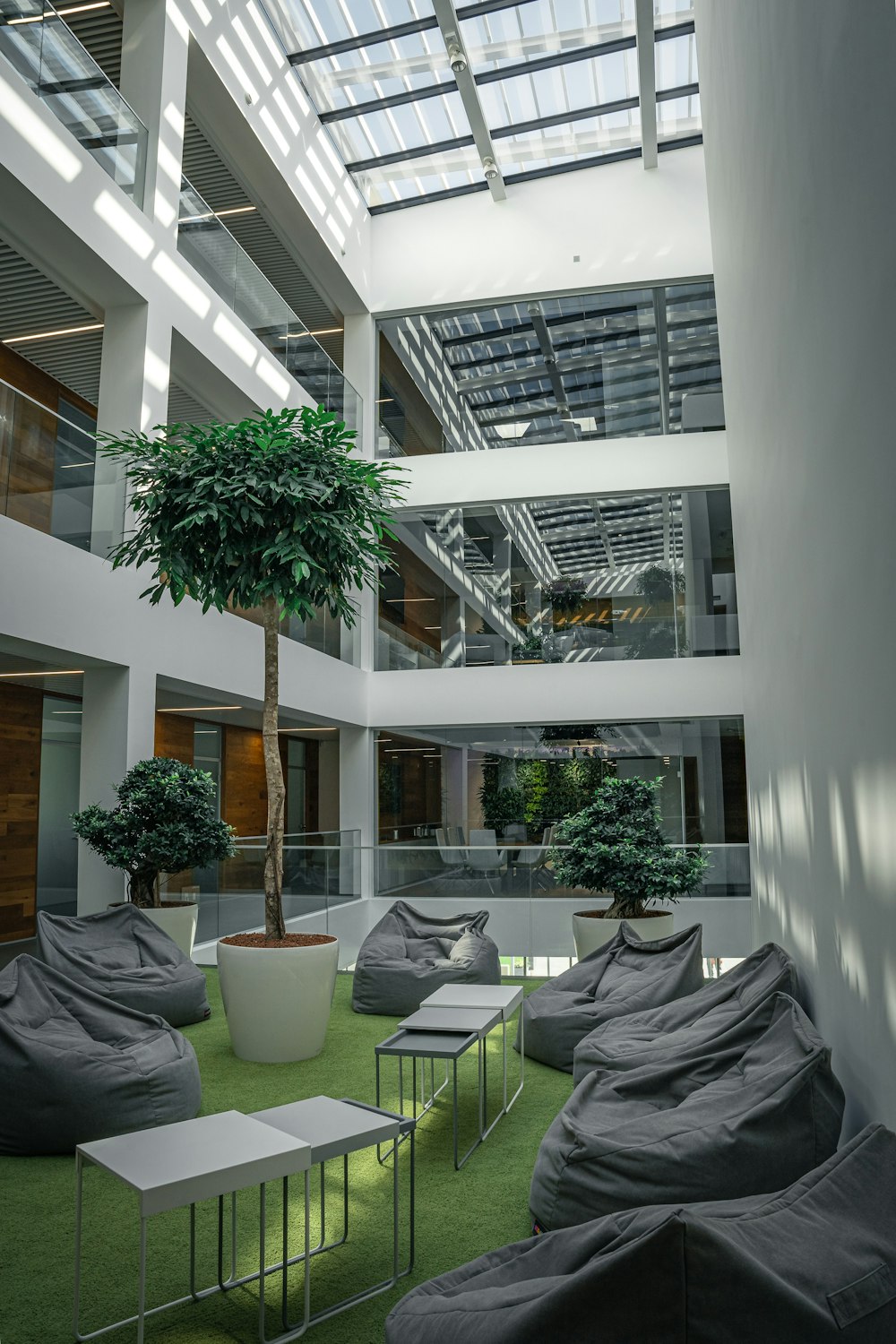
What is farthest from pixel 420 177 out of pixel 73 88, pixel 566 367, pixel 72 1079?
pixel 72 1079

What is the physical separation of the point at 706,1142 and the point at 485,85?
13.2 m

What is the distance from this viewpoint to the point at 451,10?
11.3m

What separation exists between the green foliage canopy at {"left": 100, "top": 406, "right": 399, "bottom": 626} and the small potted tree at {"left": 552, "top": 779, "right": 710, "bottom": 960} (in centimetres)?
344

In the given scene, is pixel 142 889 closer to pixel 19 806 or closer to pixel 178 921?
pixel 178 921

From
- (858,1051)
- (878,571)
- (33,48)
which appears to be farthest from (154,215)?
(858,1051)

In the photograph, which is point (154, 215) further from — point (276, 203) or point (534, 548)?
point (534, 548)

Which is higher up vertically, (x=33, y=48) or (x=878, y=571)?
(x=33, y=48)

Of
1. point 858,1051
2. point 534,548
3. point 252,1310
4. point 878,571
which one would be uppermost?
point 534,548

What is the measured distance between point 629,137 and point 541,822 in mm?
9719

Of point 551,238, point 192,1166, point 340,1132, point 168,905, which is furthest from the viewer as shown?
point 551,238

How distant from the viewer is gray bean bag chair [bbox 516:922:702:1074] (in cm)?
574

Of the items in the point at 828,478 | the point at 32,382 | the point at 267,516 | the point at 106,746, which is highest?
the point at 32,382

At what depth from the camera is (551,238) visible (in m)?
14.6

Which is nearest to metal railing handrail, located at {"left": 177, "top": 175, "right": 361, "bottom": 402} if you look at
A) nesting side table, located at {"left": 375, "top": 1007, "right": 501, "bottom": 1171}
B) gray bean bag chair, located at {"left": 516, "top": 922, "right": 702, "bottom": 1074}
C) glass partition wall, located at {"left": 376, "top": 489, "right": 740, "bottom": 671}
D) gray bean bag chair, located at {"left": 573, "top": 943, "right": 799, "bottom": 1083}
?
glass partition wall, located at {"left": 376, "top": 489, "right": 740, "bottom": 671}
